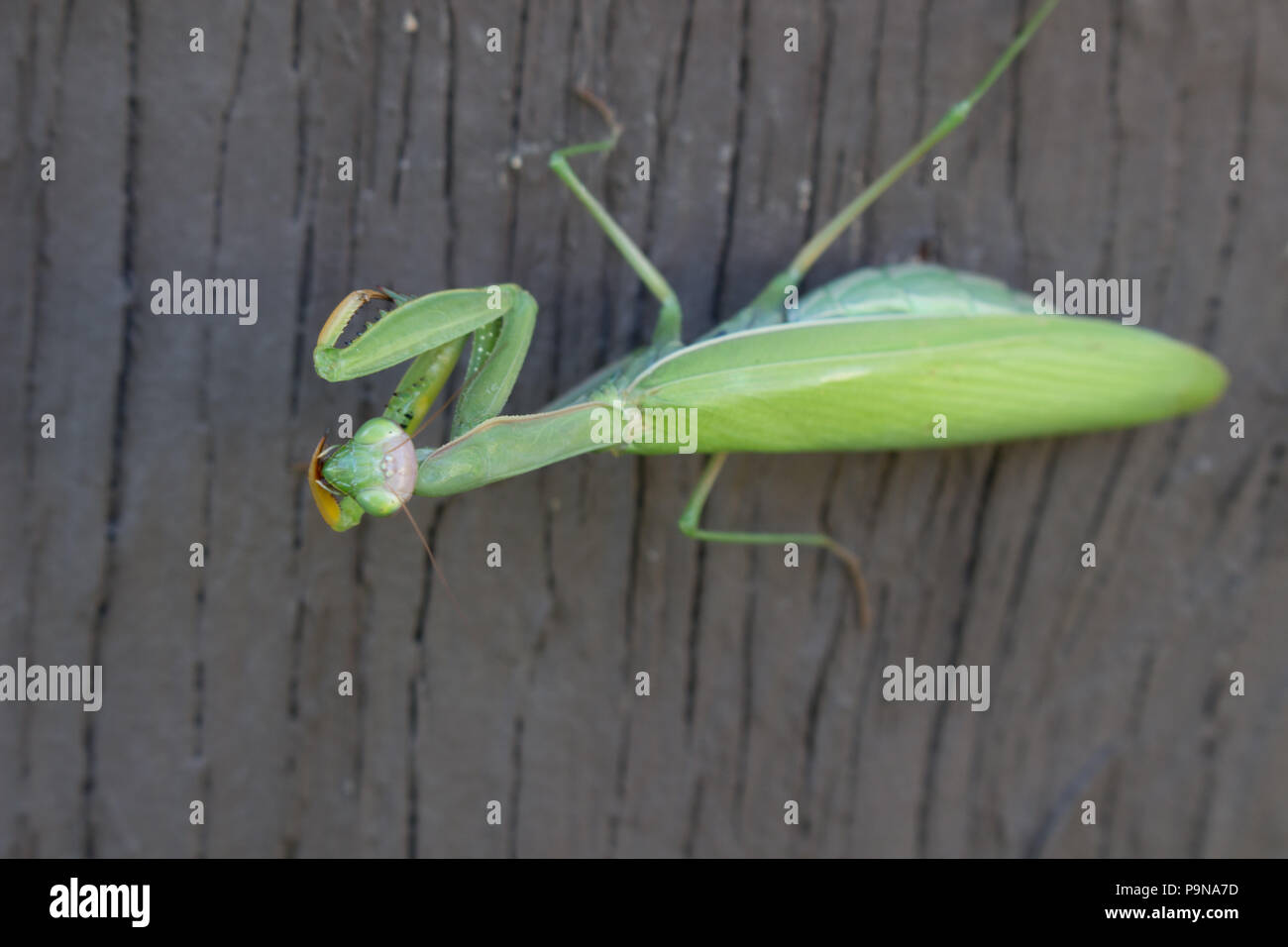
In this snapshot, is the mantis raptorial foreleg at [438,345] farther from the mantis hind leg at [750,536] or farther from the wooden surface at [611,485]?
the mantis hind leg at [750,536]

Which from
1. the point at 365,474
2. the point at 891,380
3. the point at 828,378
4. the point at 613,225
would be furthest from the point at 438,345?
the point at 891,380

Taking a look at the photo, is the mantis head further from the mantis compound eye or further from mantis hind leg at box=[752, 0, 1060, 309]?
mantis hind leg at box=[752, 0, 1060, 309]

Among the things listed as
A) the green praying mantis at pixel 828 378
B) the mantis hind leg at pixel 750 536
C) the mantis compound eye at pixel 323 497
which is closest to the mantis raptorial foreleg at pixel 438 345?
the green praying mantis at pixel 828 378

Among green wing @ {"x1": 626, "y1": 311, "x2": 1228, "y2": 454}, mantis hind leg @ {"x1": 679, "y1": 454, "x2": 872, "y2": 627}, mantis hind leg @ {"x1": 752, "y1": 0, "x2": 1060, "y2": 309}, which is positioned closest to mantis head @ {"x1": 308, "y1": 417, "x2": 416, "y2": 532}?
green wing @ {"x1": 626, "y1": 311, "x2": 1228, "y2": 454}

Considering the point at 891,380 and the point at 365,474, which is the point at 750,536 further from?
the point at 365,474

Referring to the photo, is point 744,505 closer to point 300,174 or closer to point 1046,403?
point 1046,403

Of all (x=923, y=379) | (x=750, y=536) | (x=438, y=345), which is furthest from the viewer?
(x=750, y=536)

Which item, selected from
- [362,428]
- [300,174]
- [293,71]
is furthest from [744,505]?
[293,71]
